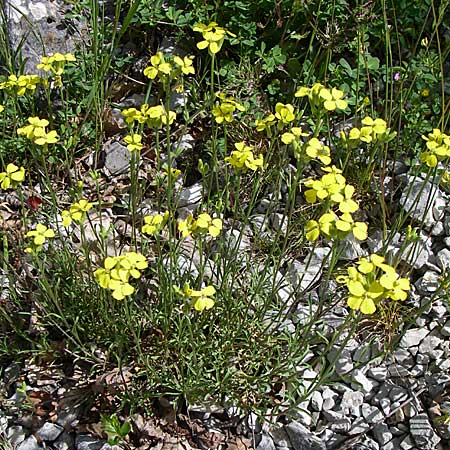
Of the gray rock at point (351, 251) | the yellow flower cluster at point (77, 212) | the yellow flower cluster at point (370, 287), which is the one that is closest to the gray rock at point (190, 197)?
the gray rock at point (351, 251)

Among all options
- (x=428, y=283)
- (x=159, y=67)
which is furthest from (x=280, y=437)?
(x=159, y=67)

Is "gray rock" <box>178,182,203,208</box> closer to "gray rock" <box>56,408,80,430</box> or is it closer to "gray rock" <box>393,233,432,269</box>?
"gray rock" <box>393,233,432,269</box>

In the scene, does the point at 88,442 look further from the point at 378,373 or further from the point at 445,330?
the point at 445,330

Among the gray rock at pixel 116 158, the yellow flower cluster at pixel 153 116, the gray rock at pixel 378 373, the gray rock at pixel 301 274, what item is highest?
the yellow flower cluster at pixel 153 116

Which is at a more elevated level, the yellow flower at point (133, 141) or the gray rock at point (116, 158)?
the yellow flower at point (133, 141)

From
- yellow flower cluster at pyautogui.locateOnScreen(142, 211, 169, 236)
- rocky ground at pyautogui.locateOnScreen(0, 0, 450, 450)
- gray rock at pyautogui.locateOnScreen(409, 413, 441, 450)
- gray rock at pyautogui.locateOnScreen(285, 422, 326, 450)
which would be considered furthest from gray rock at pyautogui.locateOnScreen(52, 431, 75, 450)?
gray rock at pyautogui.locateOnScreen(409, 413, 441, 450)

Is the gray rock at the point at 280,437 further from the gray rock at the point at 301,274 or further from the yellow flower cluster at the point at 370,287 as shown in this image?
the yellow flower cluster at the point at 370,287

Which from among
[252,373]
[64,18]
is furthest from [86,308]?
[64,18]

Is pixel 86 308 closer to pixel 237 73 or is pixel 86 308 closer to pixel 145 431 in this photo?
pixel 145 431
